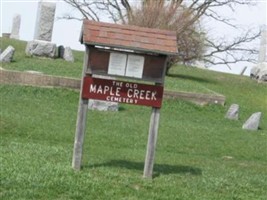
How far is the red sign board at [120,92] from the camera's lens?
8.26 m

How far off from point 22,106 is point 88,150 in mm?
5316

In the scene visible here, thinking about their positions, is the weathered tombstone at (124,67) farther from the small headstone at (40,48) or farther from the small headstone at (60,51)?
Result: the small headstone at (60,51)

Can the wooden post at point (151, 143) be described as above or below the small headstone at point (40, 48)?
below

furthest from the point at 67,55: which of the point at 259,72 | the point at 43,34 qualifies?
the point at 259,72

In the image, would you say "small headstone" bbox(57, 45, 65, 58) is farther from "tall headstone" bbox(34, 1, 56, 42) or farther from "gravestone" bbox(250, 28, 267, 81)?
"gravestone" bbox(250, 28, 267, 81)

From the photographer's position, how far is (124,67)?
27.1ft

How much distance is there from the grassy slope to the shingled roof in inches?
60.1

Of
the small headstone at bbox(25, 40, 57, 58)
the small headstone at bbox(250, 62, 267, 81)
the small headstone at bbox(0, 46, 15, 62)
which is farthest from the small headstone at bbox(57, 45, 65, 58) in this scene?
the small headstone at bbox(250, 62, 267, 81)

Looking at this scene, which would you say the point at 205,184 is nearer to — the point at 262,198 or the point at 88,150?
the point at 262,198

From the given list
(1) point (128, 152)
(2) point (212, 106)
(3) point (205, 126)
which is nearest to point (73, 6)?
(2) point (212, 106)

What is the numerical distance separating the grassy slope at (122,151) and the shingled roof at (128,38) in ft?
5.01

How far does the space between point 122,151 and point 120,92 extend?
3.24 m

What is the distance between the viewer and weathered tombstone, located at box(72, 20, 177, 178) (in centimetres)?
818

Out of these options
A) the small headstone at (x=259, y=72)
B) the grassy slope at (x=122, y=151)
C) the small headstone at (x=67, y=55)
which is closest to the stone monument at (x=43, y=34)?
the small headstone at (x=67, y=55)
